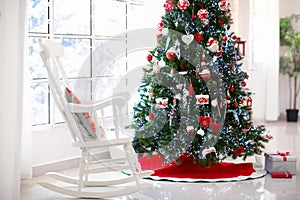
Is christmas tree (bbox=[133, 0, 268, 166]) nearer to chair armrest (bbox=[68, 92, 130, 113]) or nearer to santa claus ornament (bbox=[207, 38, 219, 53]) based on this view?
santa claus ornament (bbox=[207, 38, 219, 53])

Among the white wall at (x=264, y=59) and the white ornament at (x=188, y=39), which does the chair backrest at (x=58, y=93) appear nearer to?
the white ornament at (x=188, y=39)

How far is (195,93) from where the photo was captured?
557cm

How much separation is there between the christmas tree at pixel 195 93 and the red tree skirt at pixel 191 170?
0.49 ft

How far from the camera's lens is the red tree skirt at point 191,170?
562 centimetres

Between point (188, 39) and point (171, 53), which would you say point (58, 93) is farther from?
point (188, 39)

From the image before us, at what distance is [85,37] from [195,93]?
1.60 m

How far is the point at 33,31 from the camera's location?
5.85m

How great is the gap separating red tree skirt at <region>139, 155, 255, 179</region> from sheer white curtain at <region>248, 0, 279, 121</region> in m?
4.56

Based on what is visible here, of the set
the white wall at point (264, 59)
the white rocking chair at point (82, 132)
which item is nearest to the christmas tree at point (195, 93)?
the white rocking chair at point (82, 132)

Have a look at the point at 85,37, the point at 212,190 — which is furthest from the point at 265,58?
the point at 212,190

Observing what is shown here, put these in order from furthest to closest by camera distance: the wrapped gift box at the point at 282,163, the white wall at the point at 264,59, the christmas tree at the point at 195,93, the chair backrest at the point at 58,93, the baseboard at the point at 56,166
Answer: the white wall at the point at 264,59, the wrapped gift box at the point at 282,163, the baseboard at the point at 56,166, the christmas tree at the point at 195,93, the chair backrest at the point at 58,93

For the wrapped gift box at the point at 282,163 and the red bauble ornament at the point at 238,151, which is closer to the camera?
the red bauble ornament at the point at 238,151

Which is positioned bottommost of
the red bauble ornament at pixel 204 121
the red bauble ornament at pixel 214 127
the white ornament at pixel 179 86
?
the red bauble ornament at pixel 214 127

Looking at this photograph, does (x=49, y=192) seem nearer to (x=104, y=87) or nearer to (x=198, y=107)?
(x=198, y=107)
